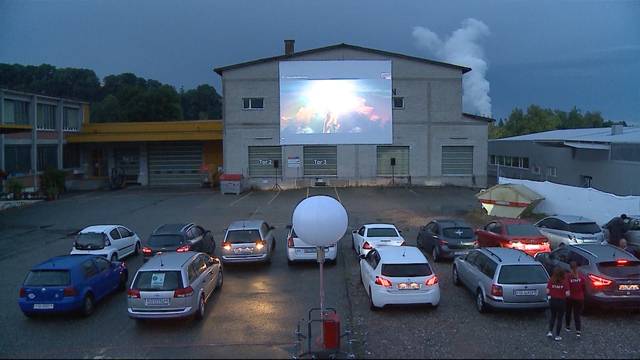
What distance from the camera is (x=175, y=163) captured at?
50.8 metres

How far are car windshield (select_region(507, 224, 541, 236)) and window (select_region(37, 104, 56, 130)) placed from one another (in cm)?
3950

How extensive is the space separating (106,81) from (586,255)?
12896 centimetres

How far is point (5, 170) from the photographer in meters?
40.3

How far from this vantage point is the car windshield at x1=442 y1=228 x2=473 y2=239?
717 inches

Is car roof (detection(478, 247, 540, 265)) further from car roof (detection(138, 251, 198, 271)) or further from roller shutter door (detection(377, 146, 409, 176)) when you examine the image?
roller shutter door (detection(377, 146, 409, 176))

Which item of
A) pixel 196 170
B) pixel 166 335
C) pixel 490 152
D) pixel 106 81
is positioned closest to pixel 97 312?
pixel 166 335

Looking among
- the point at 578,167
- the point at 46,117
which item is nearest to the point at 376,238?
the point at 578,167

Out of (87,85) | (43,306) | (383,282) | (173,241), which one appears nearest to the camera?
(43,306)

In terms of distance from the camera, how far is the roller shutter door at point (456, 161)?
45406mm

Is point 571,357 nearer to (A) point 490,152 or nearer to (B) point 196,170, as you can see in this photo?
(B) point 196,170

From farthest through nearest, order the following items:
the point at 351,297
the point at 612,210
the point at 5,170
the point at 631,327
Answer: the point at 5,170
the point at 612,210
the point at 351,297
the point at 631,327

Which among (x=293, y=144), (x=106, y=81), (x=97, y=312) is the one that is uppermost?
(x=106, y=81)

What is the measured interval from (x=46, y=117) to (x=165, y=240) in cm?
3433

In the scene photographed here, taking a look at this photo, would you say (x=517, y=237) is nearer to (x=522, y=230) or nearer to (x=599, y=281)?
(x=522, y=230)
